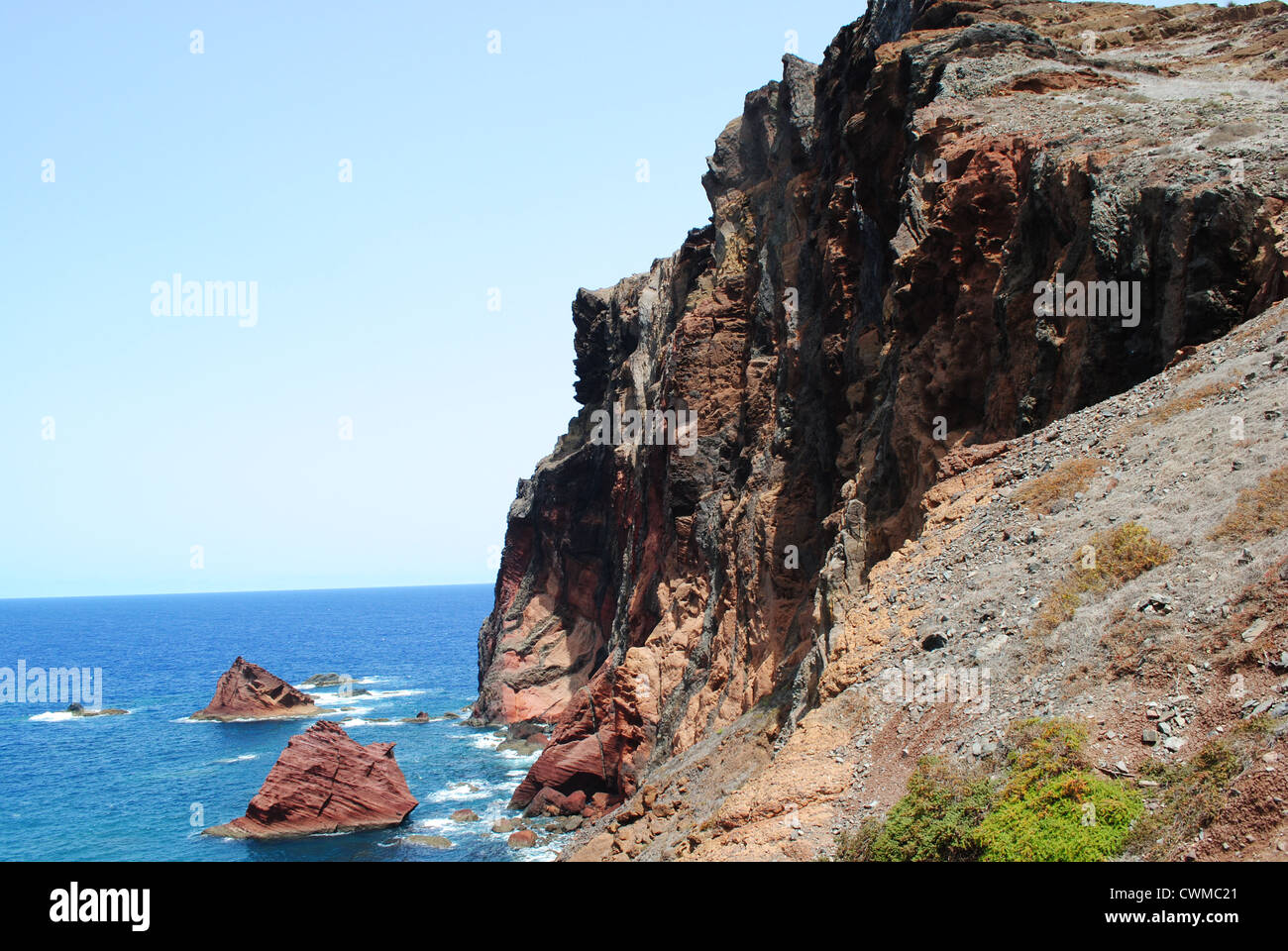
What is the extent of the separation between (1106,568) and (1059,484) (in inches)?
130

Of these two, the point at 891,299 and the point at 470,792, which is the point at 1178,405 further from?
the point at 470,792

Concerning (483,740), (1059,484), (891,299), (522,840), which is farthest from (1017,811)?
(483,740)

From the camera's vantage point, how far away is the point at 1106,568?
46.5 feet

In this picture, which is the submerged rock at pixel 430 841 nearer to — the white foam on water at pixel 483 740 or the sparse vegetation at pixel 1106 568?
A: the white foam on water at pixel 483 740

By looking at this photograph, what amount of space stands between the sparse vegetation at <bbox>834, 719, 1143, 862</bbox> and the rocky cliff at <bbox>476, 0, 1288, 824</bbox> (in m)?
4.39

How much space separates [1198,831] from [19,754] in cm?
8502

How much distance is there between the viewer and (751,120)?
2030 inches

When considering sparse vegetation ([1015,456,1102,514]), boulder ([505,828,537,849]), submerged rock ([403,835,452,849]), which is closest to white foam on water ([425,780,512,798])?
submerged rock ([403,835,452,849])

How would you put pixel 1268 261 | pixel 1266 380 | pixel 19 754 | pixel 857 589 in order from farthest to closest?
pixel 19 754, pixel 857 589, pixel 1268 261, pixel 1266 380

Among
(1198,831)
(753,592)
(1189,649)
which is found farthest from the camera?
(753,592)

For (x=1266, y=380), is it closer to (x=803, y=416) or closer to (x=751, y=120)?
(x=803, y=416)

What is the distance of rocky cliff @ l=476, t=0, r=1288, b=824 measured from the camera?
62.8 feet

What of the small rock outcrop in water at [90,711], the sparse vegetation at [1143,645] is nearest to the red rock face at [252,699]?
the small rock outcrop in water at [90,711]

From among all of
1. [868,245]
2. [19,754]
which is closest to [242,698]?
[19,754]
